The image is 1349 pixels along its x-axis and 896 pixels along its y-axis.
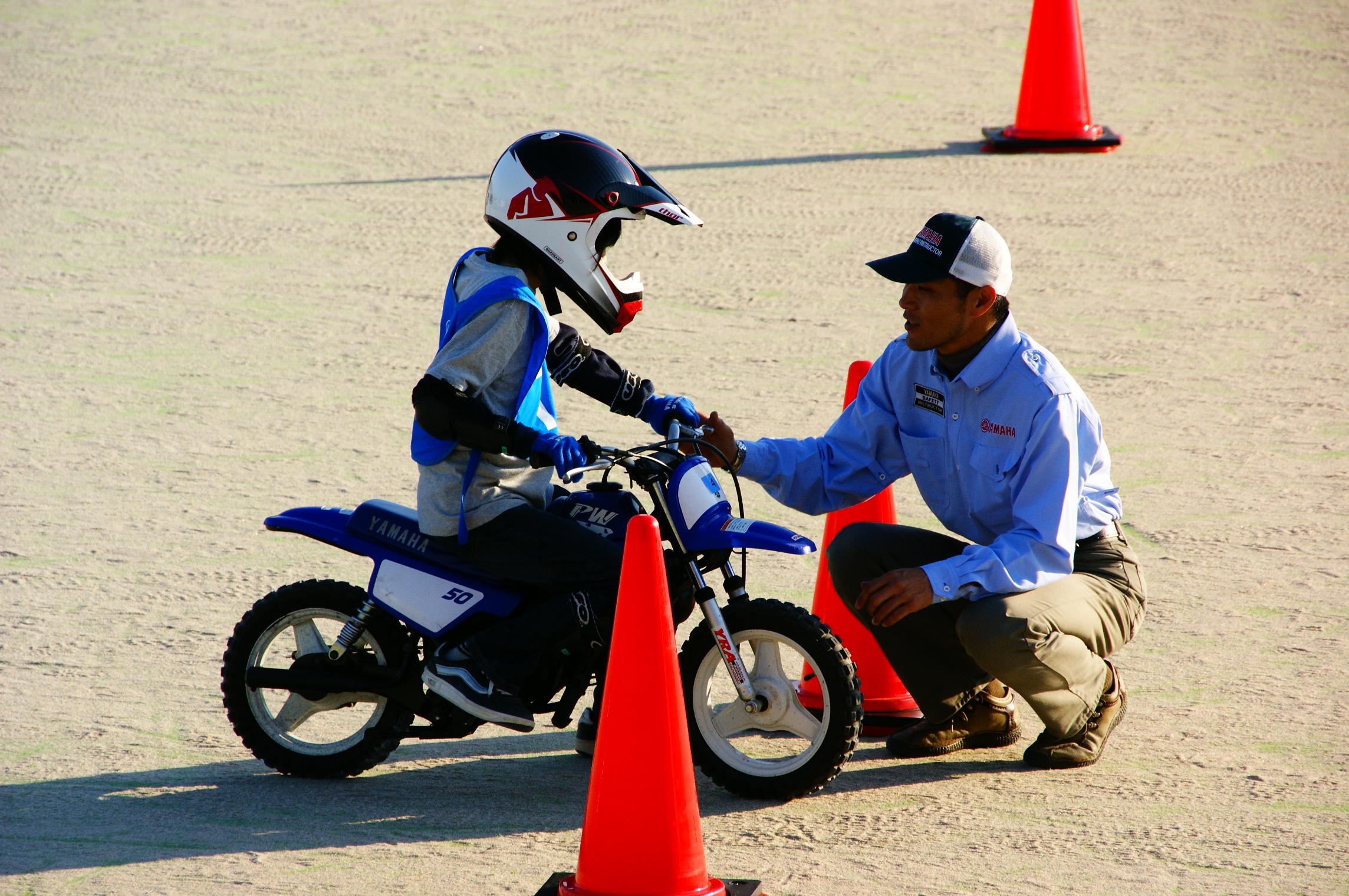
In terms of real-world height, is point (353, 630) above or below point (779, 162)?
below

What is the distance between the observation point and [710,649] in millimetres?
4039

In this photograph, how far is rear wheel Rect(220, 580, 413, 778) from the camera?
4.20 metres

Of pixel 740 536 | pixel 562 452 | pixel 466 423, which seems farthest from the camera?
pixel 740 536

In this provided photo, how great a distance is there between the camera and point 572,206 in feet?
13.5

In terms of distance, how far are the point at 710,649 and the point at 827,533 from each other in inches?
39.6

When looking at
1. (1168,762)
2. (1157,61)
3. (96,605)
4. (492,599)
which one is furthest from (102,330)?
(1157,61)

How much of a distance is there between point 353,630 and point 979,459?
6.16 feet

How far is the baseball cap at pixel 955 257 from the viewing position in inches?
166

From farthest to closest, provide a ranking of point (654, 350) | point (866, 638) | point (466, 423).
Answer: point (654, 350)
point (866, 638)
point (466, 423)

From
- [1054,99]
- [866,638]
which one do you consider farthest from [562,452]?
[1054,99]

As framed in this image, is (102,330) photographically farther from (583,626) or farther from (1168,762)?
(1168,762)

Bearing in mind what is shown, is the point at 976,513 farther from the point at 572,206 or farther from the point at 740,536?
the point at 572,206

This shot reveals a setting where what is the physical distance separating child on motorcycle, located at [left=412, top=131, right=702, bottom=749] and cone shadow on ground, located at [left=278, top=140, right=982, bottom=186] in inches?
Answer: 275

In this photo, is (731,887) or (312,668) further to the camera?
(312,668)
